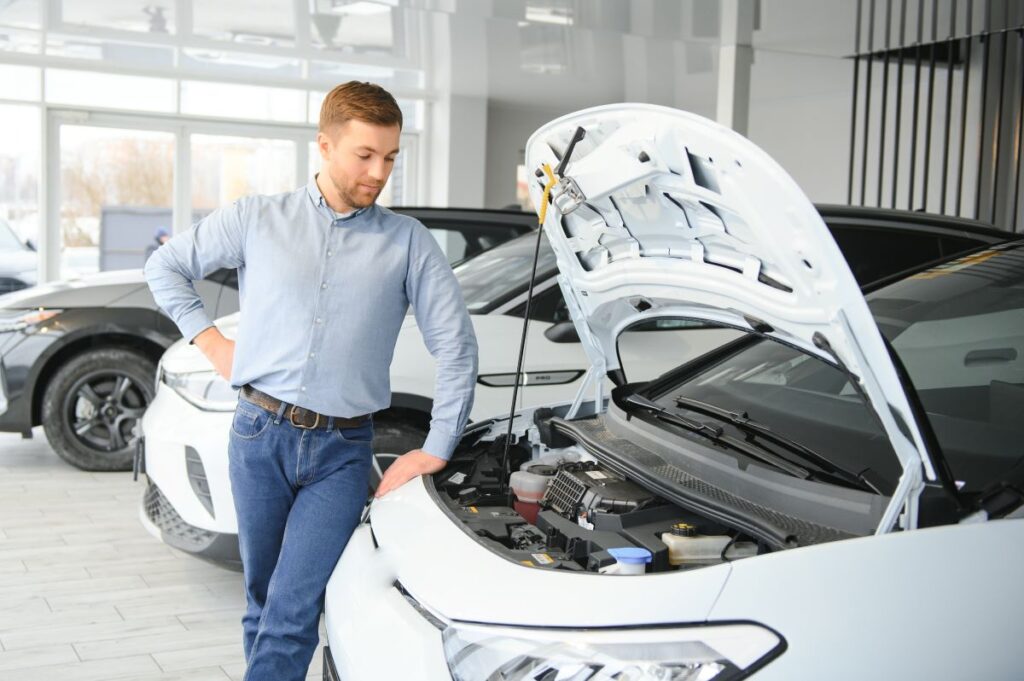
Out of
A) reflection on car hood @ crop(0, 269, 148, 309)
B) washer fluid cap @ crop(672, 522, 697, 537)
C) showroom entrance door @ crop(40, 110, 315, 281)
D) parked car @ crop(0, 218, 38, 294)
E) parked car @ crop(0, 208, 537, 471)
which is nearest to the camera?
washer fluid cap @ crop(672, 522, 697, 537)

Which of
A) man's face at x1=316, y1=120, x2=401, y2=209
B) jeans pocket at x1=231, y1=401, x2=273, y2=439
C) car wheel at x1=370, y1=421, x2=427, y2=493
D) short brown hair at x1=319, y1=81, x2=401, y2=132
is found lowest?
car wheel at x1=370, y1=421, x2=427, y2=493

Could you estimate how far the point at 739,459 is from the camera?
218cm

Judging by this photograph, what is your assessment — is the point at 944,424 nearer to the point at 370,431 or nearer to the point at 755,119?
the point at 370,431

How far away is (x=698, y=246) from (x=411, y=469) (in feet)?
2.66

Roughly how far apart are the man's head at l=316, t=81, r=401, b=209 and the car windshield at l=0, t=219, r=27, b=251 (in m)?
11.5

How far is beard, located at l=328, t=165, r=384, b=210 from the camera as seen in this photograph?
2322mm

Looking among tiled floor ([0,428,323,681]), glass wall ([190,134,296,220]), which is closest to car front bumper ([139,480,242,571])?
tiled floor ([0,428,323,681])

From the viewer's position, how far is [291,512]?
7.94 feet

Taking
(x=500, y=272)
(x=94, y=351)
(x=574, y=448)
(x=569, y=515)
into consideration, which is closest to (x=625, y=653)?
(x=569, y=515)

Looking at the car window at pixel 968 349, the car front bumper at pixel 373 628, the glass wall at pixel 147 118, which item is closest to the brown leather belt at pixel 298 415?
the car front bumper at pixel 373 628

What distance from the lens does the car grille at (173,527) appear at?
362 cm

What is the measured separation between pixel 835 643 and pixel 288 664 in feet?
4.12

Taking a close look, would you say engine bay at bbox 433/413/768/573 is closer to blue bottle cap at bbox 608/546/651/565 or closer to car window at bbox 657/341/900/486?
blue bottle cap at bbox 608/546/651/565

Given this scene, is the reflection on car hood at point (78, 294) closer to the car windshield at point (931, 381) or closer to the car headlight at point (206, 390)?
the car headlight at point (206, 390)
